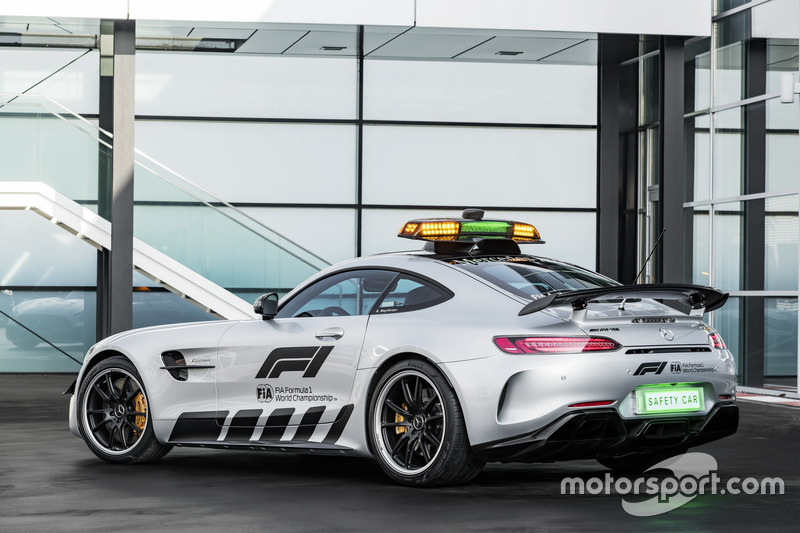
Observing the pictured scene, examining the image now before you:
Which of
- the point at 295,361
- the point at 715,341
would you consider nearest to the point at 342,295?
the point at 295,361

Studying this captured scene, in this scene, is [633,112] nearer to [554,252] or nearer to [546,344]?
[554,252]

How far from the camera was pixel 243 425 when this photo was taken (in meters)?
7.80

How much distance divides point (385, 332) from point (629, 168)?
51.6 feet

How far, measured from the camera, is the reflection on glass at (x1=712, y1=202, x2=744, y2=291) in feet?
56.9

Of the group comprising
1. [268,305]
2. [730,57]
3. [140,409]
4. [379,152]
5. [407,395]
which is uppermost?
[730,57]

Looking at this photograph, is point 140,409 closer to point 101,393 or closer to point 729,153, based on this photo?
point 101,393

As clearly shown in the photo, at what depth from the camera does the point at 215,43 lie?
18.0m

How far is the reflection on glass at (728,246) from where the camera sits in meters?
17.3

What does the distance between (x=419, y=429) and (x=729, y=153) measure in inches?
464

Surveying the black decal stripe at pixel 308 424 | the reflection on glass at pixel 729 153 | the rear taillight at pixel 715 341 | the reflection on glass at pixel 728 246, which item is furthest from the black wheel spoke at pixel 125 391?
the reflection on glass at pixel 729 153

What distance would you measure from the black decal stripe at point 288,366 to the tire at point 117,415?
42.3 inches

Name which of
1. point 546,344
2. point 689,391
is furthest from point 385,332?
point 689,391

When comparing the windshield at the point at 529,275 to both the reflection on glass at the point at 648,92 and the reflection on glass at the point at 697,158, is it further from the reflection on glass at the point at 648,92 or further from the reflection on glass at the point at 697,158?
the reflection on glass at the point at 648,92

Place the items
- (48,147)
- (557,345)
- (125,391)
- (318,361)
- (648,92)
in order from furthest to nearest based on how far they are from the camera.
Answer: (648,92) → (48,147) → (125,391) → (318,361) → (557,345)
